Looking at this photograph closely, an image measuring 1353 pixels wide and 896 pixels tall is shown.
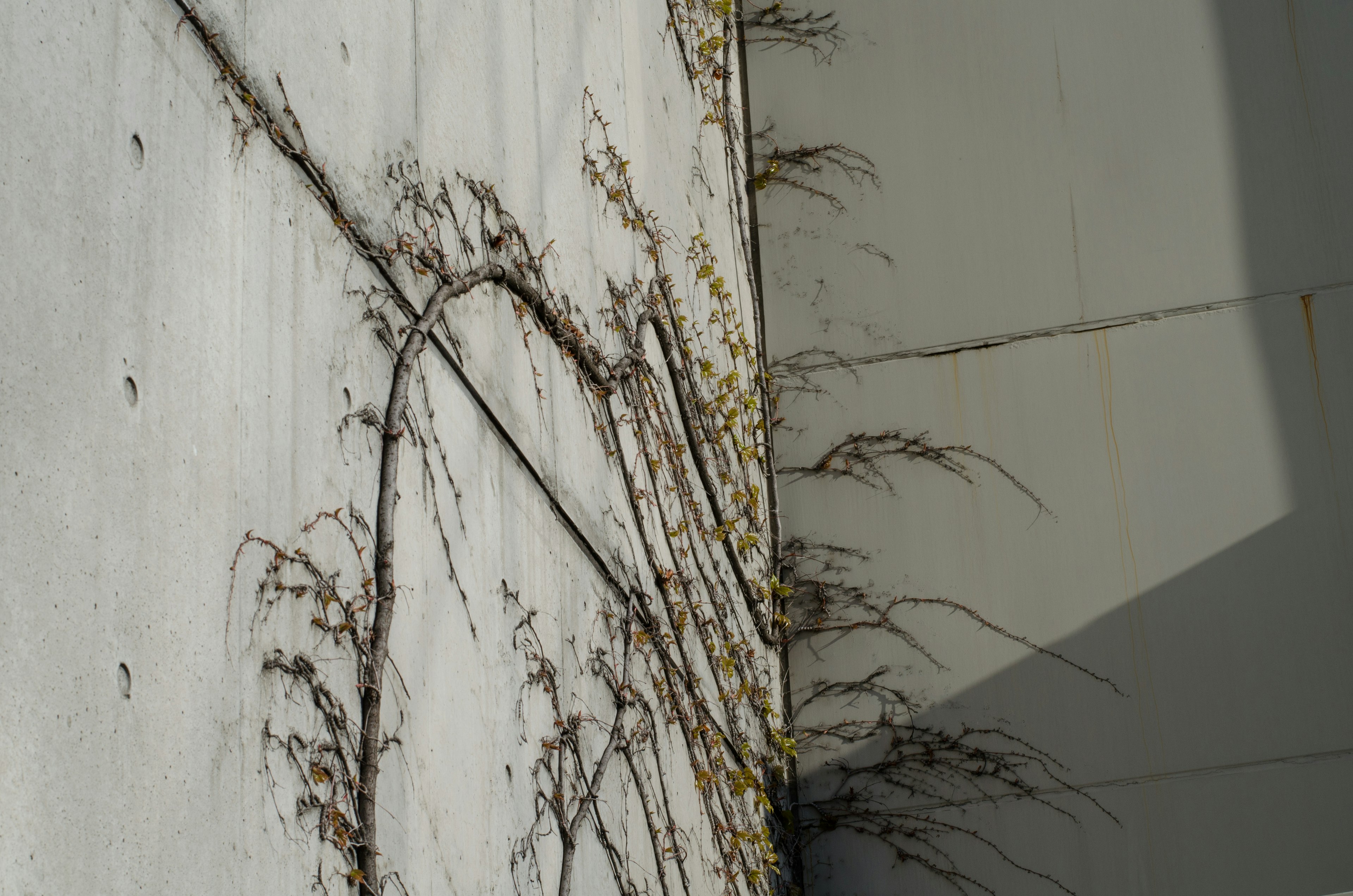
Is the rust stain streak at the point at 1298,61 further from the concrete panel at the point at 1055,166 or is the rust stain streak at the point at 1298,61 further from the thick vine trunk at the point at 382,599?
the thick vine trunk at the point at 382,599

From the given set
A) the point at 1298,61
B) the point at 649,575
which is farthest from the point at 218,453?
the point at 1298,61

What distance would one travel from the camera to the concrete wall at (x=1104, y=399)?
16.1 ft

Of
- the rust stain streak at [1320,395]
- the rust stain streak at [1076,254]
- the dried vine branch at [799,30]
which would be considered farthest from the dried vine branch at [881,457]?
the dried vine branch at [799,30]

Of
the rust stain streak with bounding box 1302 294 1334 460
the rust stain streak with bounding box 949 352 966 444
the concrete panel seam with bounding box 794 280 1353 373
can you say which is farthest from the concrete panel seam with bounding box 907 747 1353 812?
the concrete panel seam with bounding box 794 280 1353 373

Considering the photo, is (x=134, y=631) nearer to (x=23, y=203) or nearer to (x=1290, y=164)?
(x=23, y=203)

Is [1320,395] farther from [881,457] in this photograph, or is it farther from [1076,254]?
[881,457]

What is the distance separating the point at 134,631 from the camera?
1.44 meters

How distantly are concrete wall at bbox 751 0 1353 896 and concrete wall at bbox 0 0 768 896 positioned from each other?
2.89 metres

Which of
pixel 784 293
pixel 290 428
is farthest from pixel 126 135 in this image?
pixel 784 293

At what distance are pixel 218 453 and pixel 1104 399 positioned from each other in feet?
14.6

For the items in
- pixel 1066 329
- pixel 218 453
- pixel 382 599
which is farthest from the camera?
pixel 1066 329

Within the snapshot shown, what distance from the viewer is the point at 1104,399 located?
5.36m

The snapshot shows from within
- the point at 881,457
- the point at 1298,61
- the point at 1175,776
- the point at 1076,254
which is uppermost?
the point at 1298,61

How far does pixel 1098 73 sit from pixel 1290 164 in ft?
3.07
